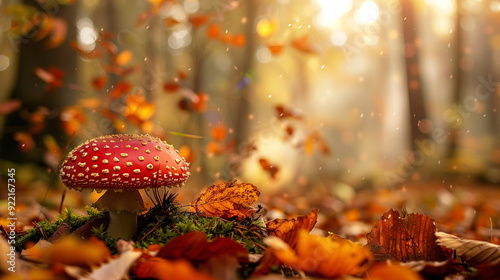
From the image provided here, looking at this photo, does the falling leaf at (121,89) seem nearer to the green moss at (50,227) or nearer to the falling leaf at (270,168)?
the falling leaf at (270,168)

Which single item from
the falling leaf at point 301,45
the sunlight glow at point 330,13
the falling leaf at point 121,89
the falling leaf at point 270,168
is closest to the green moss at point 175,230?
the falling leaf at point 270,168

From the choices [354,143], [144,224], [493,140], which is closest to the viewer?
[144,224]

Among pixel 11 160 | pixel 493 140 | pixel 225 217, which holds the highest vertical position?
pixel 225 217

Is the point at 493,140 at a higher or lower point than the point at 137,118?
lower

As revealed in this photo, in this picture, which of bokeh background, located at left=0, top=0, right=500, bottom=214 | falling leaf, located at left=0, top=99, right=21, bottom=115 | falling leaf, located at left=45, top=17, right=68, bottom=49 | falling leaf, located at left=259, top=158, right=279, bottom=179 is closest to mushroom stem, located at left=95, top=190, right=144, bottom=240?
bokeh background, located at left=0, top=0, right=500, bottom=214

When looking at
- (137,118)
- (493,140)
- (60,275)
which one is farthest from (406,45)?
(493,140)

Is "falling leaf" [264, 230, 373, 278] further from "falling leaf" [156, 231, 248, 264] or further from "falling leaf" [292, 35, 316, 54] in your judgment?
"falling leaf" [292, 35, 316, 54]

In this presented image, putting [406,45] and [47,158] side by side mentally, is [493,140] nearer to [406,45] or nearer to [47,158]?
[406,45]
